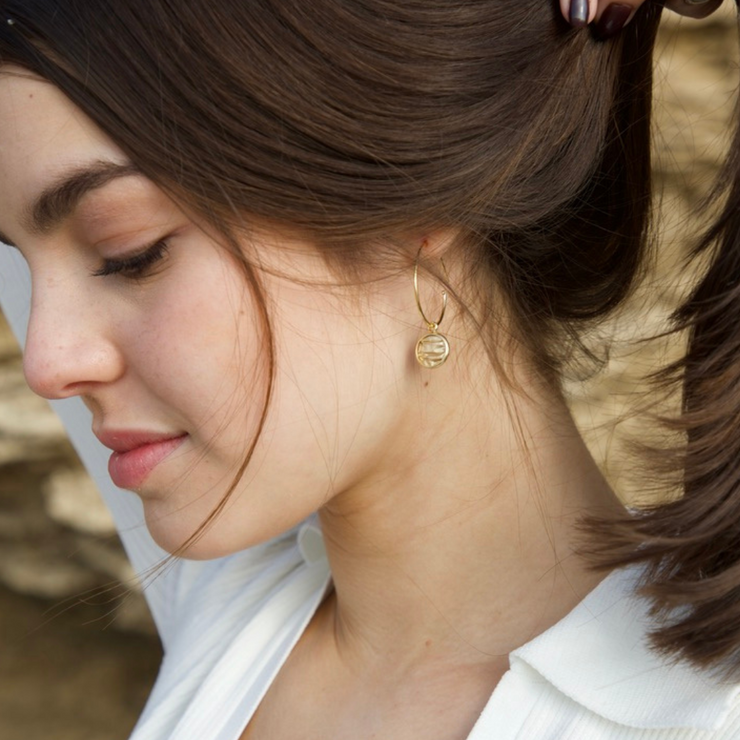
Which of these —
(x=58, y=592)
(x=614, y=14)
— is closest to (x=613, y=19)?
(x=614, y=14)

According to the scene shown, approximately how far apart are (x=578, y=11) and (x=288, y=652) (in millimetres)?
839

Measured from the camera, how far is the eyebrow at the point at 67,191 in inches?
37.2

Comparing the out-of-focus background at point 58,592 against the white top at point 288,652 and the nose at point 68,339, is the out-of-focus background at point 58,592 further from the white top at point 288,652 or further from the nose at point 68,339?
the nose at point 68,339

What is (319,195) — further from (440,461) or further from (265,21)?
(440,461)

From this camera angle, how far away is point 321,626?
1386mm

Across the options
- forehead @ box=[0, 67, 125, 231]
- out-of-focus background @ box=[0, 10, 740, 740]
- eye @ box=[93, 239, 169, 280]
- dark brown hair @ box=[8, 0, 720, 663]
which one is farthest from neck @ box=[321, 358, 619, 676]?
out-of-focus background @ box=[0, 10, 740, 740]

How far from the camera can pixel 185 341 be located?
997 mm

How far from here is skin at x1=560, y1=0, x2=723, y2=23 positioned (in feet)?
3.23

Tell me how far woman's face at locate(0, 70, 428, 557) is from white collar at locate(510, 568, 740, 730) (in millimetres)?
257

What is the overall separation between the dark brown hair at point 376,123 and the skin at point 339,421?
1.4 inches

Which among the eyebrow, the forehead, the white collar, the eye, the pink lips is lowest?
the white collar

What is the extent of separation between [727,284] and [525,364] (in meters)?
0.26

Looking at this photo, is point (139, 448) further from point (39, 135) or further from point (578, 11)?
point (578, 11)

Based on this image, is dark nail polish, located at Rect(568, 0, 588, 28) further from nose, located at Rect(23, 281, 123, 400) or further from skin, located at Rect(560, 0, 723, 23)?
nose, located at Rect(23, 281, 123, 400)
